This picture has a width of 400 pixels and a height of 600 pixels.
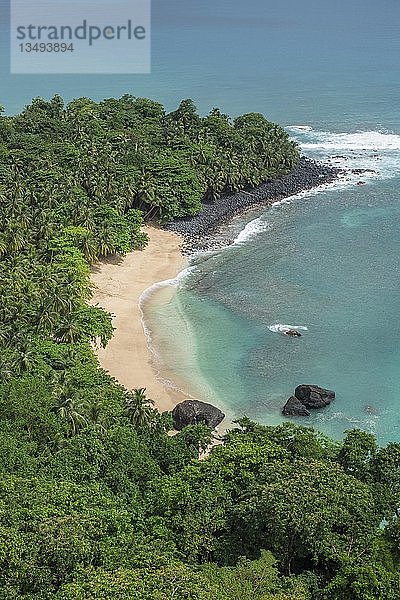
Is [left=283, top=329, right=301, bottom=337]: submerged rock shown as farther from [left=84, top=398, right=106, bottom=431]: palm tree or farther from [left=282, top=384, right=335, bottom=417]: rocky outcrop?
[left=84, top=398, right=106, bottom=431]: palm tree

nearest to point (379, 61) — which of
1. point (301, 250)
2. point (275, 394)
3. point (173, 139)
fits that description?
point (173, 139)

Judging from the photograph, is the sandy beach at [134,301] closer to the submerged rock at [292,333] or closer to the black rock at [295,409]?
the black rock at [295,409]

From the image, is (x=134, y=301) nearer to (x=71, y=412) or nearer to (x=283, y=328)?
(x=283, y=328)

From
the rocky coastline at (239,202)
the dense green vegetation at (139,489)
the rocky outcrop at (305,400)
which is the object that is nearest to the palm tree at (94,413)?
the dense green vegetation at (139,489)

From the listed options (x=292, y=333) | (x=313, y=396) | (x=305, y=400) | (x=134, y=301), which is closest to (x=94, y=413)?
(x=305, y=400)

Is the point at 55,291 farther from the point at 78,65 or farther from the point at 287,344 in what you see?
the point at 78,65

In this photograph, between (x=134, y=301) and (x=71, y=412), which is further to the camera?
(x=134, y=301)
